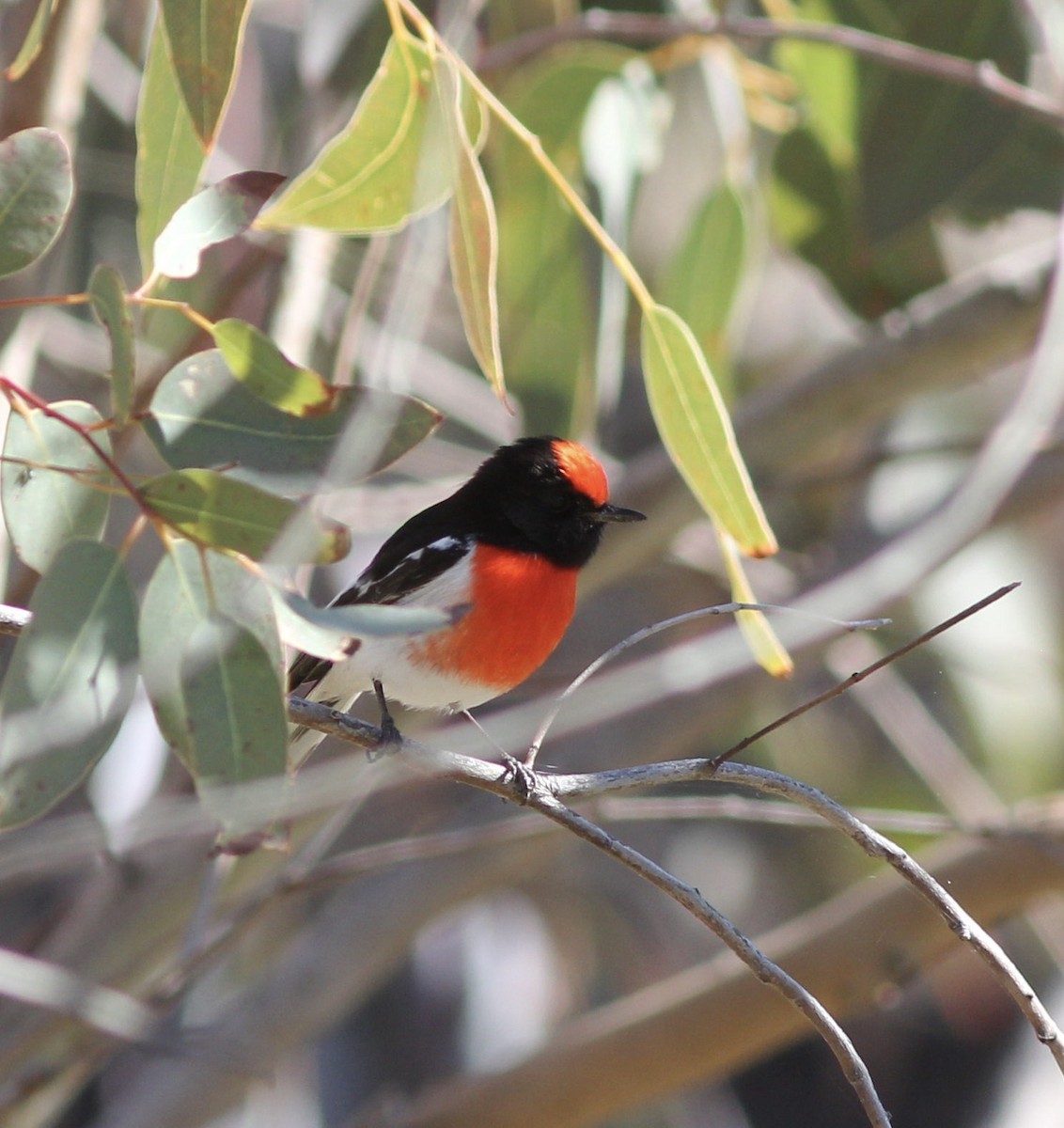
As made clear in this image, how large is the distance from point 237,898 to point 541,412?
1374 mm

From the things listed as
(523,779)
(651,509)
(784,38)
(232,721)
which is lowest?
(651,509)

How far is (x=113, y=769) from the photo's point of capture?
3.58 m

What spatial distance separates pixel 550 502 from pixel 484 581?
0.34m

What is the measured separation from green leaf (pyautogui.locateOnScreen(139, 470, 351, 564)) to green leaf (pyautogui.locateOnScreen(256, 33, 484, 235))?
46 cm

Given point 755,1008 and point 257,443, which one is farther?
point 755,1008

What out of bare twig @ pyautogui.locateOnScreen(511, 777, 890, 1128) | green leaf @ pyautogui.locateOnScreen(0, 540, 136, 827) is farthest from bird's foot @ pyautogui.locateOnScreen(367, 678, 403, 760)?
green leaf @ pyautogui.locateOnScreen(0, 540, 136, 827)

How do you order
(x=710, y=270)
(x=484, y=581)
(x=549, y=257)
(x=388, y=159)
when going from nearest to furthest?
1. (x=388, y=159)
2. (x=484, y=581)
3. (x=710, y=270)
4. (x=549, y=257)

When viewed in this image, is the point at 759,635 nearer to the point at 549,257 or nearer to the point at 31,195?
the point at 31,195

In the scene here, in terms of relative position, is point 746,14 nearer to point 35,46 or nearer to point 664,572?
point 664,572

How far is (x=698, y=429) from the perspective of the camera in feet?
6.62

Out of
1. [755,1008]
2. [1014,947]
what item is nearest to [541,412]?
[755,1008]

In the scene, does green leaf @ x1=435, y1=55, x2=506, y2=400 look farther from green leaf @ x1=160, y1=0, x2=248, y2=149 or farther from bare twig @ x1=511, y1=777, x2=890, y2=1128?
bare twig @ x1=511, y1=777, x2=890, y2=1128

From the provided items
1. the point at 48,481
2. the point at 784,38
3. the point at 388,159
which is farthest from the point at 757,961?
the point at 784,38

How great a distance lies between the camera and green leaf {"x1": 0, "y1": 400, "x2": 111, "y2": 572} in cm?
154
